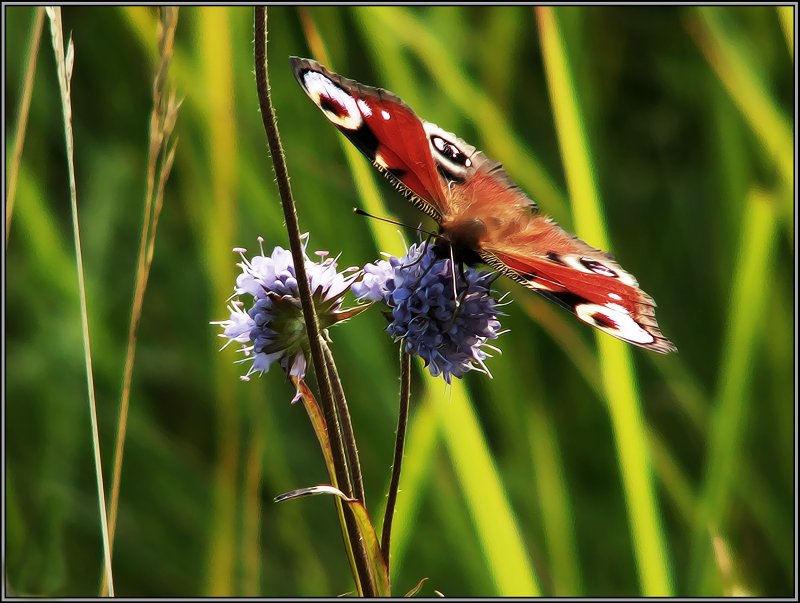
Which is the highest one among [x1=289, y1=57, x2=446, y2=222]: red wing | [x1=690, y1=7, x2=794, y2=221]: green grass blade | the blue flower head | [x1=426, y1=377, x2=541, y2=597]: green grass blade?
[x1=690, y1=7, x2=794, y2=221]: green grass blade

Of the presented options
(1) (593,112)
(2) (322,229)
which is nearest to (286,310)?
(2) (322,229)

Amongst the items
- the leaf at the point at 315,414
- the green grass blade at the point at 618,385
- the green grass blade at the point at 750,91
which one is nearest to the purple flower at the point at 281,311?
the leaf at the point at 315,414

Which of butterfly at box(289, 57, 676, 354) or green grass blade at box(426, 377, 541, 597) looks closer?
butterfly at box(289, 57, 676, 354)

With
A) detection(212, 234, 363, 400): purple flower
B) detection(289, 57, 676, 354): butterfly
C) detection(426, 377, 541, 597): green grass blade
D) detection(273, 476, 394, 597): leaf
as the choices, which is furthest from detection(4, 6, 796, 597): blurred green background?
detection(273, 476, 394, 597): leaf

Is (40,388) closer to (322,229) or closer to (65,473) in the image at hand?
(65,473)

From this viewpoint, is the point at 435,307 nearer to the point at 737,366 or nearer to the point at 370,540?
the point at 370,540

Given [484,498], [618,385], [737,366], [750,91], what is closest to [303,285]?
[484,498]

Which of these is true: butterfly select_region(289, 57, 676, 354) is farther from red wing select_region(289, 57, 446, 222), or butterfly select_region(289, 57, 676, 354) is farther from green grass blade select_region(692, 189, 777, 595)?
green grass blade select_region(692, 189, 777, 595)
